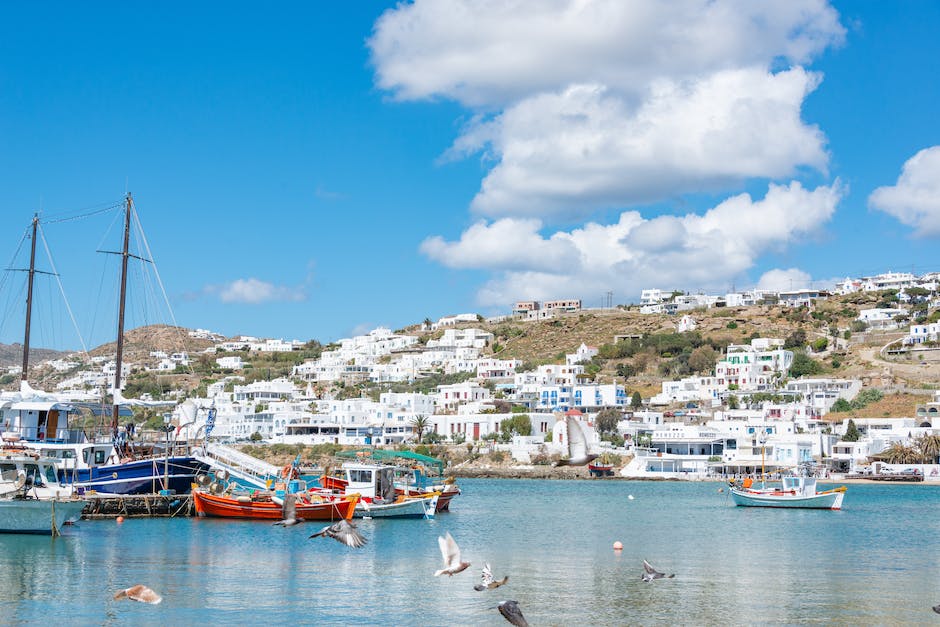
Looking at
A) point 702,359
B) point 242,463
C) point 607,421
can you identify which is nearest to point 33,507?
point 242,463

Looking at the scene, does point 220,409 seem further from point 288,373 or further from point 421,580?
point 421,580

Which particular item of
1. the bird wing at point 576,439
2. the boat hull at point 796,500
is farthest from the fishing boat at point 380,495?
the bird wing at point 576,439

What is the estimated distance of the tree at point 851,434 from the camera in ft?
310

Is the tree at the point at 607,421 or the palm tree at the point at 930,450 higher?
the tree at the point at 607,421

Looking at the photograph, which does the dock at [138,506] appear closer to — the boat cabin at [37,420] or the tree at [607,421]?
the boat cabin at [37,420]

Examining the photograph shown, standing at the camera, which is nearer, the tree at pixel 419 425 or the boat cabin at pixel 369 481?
the boat cabin at pixel 369 481

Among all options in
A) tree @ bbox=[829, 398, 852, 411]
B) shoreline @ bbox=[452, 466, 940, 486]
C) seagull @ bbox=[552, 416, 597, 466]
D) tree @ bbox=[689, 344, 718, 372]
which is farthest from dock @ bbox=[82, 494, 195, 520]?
tree @ bbox=[689, 344, 718, 372]

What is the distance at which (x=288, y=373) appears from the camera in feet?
566

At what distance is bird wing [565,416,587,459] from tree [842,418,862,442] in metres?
80.8

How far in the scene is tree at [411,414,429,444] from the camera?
109875 mm

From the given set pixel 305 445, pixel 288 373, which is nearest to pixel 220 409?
pixel 305 445

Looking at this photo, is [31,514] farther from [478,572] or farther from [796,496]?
[796,496]

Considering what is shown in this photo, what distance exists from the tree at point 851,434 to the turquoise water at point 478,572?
47350 millimetres

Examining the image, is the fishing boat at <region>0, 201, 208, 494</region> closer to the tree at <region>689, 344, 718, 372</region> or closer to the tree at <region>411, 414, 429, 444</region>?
the tree at <region>411, 414, 429, 444</region>
